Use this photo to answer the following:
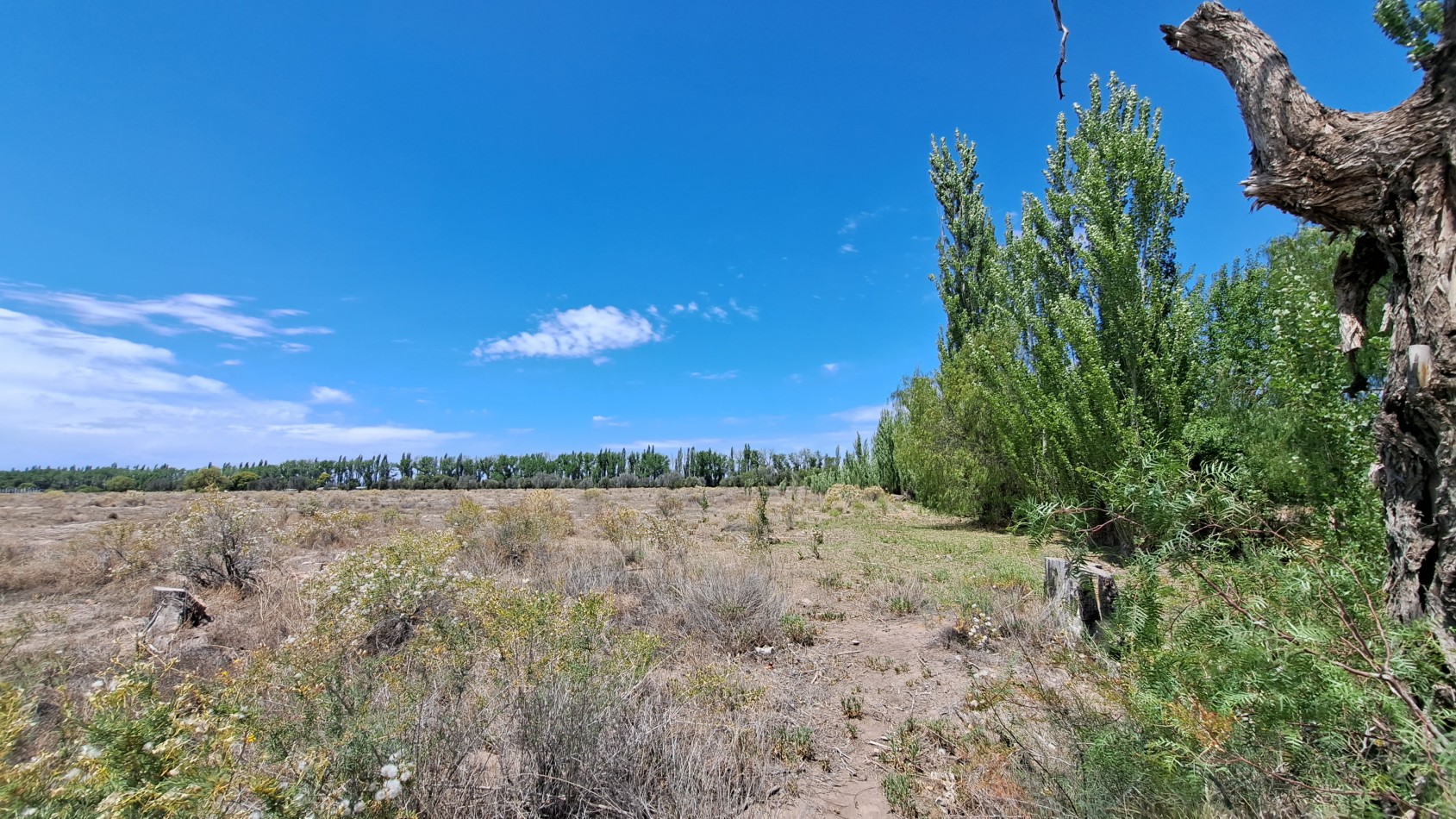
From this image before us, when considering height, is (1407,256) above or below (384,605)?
above

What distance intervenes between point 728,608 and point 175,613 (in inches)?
225

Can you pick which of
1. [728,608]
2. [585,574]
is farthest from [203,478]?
[728,608]

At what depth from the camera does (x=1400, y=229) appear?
6.17 feet

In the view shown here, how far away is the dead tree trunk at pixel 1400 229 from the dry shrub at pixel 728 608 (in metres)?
4.62

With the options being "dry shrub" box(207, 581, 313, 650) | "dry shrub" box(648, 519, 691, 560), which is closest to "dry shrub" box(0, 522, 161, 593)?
"dry shrub" box(207, 581, 313, 650)

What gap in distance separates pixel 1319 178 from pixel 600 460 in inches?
1803

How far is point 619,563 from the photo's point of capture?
28.6 feet

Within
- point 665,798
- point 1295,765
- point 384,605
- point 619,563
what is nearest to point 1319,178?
point 1295,765

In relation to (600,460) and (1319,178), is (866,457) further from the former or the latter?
(1319,178)

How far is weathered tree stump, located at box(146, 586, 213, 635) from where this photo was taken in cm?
577

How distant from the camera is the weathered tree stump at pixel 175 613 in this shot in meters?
5.77

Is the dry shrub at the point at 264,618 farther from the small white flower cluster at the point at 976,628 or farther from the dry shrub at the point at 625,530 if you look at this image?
the small white flower cluster at the point at 976,628

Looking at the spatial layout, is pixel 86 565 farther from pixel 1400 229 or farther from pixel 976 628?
pixel 1400 229

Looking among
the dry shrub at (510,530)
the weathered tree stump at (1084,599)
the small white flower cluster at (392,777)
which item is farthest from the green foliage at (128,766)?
the dry shrub at (510,530)
